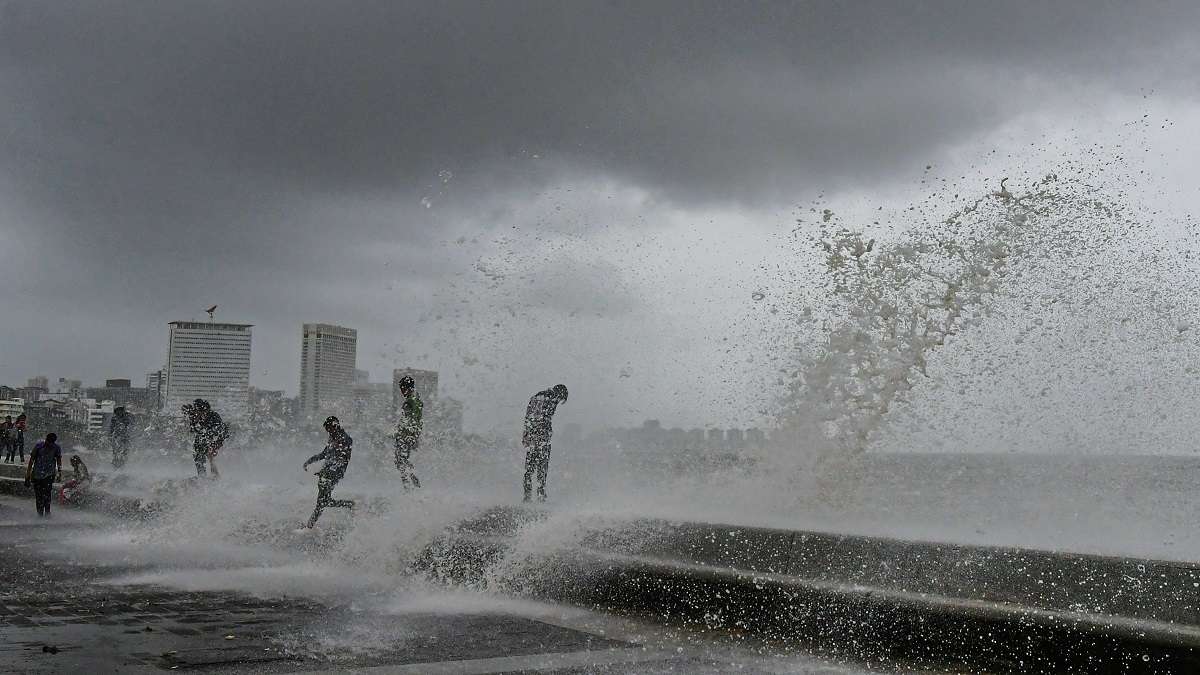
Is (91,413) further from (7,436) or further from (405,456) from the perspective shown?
(405,456)

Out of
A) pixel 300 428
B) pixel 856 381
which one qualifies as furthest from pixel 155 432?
pixel 856 381

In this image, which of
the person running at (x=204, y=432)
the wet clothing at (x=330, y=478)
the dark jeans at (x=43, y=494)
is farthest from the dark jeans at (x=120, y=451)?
the wet clothing at (x=330, y=478)

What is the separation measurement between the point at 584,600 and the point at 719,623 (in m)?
1.29

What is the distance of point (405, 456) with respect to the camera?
12984mm

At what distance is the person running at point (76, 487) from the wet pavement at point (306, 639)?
32.9ft

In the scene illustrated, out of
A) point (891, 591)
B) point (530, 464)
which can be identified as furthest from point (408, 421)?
point (891, 591)

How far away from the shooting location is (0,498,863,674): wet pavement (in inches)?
225

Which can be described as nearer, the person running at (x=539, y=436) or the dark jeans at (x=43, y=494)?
the person running at (x=539, y=436)

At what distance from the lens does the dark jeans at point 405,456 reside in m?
12.9

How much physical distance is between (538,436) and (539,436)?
0.05 feet

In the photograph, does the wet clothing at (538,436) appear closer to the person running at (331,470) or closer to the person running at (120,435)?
the person running at (331,470)

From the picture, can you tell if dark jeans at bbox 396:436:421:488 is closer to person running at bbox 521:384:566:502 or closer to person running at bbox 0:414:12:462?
person running at bbox 521:384:566:502

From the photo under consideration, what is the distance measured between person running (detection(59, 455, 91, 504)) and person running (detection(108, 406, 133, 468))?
18.5 ft

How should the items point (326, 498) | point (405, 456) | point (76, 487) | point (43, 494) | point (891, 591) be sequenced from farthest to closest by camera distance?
1. point (76, 487)
2. point (43, 494)
3. point (405, 456)
4. point (326, 498)
5. point (891, 591)
